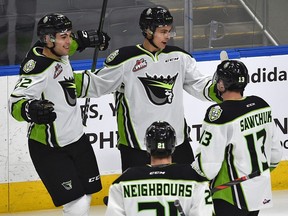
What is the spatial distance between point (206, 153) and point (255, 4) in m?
2.82

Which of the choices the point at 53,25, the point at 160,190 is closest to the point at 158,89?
the point at 53,25

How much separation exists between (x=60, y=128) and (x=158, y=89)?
0.63m

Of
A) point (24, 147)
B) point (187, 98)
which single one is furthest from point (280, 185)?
point (24, 147)

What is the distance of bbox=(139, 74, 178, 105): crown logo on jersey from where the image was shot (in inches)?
276

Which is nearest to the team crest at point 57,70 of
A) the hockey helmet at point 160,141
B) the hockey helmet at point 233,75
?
the hockey helmet at point 233,75

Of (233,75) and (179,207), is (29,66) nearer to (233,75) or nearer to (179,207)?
(233,75)

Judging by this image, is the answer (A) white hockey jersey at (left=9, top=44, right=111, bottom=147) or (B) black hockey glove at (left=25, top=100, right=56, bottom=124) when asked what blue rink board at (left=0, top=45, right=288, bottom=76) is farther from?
(B) black hockey glove at (left=25, top=100, right=56, bottom=124)

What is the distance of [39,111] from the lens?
6457 millimetres

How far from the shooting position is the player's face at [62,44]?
6.82 meters

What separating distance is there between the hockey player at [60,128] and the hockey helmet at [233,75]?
1.01 meters

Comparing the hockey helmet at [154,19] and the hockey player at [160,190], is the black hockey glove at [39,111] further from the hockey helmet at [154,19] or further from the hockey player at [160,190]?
the hockey player at [160,190]

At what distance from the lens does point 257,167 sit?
6.20 m

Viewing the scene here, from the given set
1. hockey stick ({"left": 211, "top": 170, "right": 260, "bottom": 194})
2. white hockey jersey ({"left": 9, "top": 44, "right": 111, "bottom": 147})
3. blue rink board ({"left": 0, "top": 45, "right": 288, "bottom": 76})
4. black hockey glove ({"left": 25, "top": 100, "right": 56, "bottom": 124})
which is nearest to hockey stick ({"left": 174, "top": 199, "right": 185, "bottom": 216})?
hockey stick ({"left": 211, "top": 170, "right": 260, "bottom": 194})

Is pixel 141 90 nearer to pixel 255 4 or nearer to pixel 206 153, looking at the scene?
pixel 206 153
